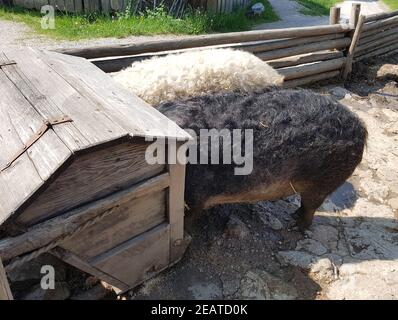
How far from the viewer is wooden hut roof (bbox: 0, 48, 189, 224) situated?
2.18 m

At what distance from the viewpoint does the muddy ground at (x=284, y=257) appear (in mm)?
3375

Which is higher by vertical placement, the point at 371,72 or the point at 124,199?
the point at 124,199

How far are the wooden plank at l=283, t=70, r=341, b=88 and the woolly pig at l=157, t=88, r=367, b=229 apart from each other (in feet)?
12.1

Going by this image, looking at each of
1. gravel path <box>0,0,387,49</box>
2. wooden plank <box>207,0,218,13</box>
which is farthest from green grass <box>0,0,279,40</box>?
wooden plank <box>207,0,218,13</box>

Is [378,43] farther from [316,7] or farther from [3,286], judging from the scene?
[3,286]

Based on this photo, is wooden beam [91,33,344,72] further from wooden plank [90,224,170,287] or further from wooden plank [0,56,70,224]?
wooden plank [90,224,170,287]

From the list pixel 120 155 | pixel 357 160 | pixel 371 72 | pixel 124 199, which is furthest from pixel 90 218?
pixel 371 72

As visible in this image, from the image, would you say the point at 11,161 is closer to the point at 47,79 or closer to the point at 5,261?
the point at 5,261

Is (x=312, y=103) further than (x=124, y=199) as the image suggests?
Yes

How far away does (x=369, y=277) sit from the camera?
365cm

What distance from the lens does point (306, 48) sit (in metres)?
7.26

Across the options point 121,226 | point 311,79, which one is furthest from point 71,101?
point 311,79
